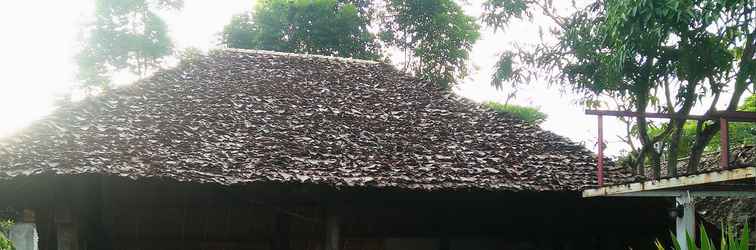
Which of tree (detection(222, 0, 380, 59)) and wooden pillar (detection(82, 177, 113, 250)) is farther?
tree (detection(222, 0, 380, 59))

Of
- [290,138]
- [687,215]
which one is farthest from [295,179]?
[687,215]

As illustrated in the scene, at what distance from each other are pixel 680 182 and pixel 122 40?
53.4 feet

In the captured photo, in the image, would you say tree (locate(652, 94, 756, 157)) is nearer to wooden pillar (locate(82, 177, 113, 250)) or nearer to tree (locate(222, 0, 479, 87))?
tree (locate(222, 0, 479, 87))

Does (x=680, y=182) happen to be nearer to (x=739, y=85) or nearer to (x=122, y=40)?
(x=739, y=85)

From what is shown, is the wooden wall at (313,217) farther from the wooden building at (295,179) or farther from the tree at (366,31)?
the tree at (366,31)

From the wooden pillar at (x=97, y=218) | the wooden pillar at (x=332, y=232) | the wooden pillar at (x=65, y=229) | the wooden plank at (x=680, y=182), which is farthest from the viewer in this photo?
the wooden pillar at (x=332, y=232)

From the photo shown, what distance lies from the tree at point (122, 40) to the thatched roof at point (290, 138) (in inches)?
363

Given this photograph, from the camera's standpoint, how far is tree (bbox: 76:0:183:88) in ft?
61.5

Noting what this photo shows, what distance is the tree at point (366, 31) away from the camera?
19.1 metres

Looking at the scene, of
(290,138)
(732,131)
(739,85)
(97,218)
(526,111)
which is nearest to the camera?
(97,218)

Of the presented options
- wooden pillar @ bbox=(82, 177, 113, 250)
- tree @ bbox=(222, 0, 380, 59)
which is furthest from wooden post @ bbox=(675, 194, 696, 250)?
tree @ bbox=(222, 0, 380, 59)

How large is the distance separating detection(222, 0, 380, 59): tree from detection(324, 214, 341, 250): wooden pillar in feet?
39.8

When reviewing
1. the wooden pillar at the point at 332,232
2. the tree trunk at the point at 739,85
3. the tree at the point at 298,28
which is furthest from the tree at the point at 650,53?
the tree at the point at 298,28

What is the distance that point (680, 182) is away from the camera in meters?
5.20
